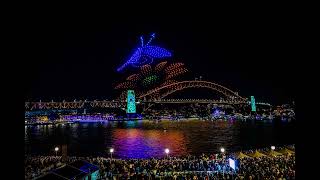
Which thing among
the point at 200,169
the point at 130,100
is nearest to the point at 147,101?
the point at 130,100


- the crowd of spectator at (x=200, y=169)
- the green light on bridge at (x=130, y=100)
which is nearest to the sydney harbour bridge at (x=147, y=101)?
the green light on bridge at (x=130, y=100)

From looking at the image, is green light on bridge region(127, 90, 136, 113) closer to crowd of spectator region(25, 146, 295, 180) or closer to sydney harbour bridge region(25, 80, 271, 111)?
sydney harbour bridge region(25, 80, 271, 111)

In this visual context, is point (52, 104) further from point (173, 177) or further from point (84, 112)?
point (173, 177)

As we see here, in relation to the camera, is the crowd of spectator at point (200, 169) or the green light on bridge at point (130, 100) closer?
the crowd of spectator at point (200, 169)

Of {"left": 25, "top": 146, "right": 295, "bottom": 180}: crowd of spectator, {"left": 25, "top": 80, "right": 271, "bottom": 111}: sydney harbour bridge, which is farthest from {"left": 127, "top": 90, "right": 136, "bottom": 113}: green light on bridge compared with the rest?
{"left": 25, "top": 146, "right": 295, "bottom": 180}: crowd of spectator

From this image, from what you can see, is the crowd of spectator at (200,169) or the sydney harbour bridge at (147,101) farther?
the sydney harbour bridge at (147,101)

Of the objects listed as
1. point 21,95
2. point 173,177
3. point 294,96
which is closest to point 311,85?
point 294,96

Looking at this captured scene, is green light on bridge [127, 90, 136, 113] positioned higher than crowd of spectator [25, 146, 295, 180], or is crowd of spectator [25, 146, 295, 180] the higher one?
green light on bridge [127, 90, 136, 113]

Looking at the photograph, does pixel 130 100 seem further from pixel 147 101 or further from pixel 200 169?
pixel 200 169

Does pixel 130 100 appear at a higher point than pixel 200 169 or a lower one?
higher

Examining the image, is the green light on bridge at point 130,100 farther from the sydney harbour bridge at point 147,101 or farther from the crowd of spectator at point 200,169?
the crowd of spectator at point 200,169

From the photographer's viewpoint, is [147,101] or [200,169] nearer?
[200,169]

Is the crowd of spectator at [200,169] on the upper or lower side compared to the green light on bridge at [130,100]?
lower

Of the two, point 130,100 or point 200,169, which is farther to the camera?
point 130,100
